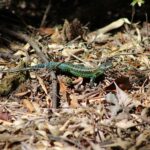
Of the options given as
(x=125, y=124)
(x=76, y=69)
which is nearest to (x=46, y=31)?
(x=76, y=69)

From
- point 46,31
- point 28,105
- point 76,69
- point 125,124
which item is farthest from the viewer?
point 46,31

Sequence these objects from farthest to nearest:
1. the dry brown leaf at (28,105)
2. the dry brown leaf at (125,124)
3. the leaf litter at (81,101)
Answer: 1. the dry brown leaf at (28,105)
2. the dry brown leaf at (125,124)
3. the leaf litter at (81,101)

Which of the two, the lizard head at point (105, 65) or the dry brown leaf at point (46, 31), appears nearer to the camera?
the lizard head at point (105, 65)

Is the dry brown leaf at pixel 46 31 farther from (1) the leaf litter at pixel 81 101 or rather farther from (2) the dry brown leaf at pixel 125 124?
(2) the dry brown leaf at pixel 125 124

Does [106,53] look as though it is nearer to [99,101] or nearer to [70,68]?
[70,68]

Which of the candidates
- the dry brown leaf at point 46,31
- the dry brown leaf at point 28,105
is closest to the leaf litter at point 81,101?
the dry brown leaf at point 28,105

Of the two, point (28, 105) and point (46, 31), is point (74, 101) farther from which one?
point (46, 31)

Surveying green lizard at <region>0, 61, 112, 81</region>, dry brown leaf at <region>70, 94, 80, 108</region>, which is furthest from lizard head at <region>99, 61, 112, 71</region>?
dry brown leaf at <region>70, 94, 80, 108</region>
